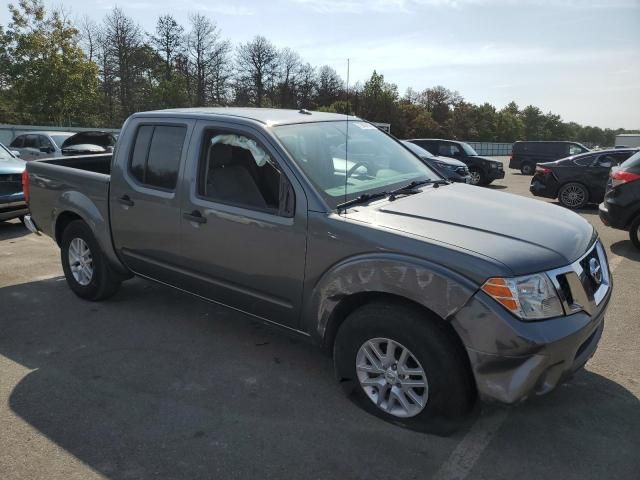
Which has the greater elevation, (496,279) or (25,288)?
(496,279)

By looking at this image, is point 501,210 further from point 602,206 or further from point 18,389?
point 602,206

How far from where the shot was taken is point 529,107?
119 meters

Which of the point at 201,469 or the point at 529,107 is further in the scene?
the point at 529,107

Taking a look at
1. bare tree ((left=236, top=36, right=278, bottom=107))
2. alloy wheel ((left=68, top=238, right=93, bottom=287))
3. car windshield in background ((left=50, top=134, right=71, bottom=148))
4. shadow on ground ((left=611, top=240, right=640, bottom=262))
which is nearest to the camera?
alloy wheel ((left=68, top=238, right=93, bottom=287))

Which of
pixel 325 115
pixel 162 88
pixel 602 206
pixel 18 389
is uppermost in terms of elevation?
pixel 162 88

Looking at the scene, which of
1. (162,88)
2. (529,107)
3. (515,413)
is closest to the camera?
(515,413)

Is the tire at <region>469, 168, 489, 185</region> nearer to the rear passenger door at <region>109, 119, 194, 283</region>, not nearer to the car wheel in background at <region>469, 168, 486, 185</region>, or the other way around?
the car wheel in background at <region>469, 168, 486, 185</region>

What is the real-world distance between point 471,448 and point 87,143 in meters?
14.0

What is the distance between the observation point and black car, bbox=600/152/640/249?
713cm

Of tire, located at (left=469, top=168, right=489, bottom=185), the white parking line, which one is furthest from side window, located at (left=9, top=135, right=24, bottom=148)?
the white parking line

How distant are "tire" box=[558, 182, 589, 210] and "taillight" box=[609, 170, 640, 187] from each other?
5037 mm

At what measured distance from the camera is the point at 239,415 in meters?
3.06

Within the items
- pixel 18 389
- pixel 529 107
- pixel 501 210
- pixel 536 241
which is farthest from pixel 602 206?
pixel 529 107

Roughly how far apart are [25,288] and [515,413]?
16.4ft
